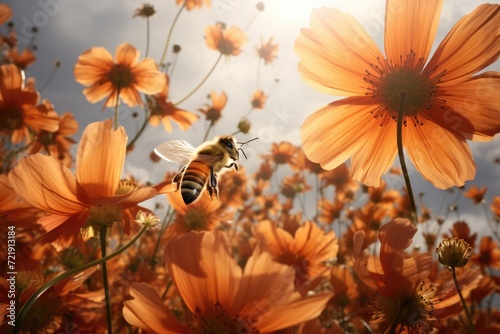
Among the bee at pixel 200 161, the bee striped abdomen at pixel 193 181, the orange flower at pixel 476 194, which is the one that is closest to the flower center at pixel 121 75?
the bee at pixel 200 161

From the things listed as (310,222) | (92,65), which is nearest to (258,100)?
(92,65)

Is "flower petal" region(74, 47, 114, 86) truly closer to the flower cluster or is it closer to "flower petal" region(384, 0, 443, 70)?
the flower cluster

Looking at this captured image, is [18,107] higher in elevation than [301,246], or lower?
higher

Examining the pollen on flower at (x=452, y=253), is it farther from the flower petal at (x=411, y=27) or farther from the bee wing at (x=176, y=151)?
the bee wing at (x=176, y=151)

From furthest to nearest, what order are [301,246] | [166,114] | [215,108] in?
[215,108] → [166,114] → [301,246]

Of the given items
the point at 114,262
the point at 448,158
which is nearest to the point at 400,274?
the point at 448,158

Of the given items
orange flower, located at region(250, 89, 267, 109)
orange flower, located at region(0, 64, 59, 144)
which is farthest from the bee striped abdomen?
orange flower, located at region(250, 89, 267, 109)

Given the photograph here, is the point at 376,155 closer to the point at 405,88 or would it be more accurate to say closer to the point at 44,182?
the point at 405,88
